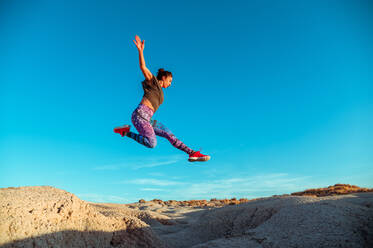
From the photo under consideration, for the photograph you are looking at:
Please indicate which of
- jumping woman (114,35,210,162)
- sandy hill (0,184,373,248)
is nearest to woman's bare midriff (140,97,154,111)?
jumping woman (114,35,210,162)

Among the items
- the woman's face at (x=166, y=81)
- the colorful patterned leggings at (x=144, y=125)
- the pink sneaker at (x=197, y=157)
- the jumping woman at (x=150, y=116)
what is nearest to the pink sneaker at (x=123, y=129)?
the jumping woman at (x=150, y=116)

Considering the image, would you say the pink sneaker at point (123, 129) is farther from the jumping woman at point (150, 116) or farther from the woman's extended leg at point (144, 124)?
the woman's extended leg at point (144, 124)

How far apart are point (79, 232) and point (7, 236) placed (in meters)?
0.66

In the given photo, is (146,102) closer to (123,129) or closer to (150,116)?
(150,116)

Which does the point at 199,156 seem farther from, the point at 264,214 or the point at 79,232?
the point at 79,232

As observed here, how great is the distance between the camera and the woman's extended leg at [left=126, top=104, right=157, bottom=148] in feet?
12.7

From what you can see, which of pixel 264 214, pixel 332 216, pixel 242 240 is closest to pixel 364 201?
pixel 332 216

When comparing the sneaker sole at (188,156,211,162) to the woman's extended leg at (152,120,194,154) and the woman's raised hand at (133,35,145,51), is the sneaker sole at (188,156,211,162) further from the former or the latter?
the woman's raised hand at (133,35,145,51)

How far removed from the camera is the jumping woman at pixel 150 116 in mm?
3883

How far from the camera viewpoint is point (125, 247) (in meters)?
2.88

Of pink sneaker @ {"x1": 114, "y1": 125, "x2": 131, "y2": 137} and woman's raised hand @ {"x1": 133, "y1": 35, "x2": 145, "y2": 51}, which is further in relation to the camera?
pink sneaker @ {"x1": 114, "y1": 125, "x2": 131, "y2": 137}

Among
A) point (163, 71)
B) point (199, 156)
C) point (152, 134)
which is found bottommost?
point (199, 156)

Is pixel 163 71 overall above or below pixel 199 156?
above

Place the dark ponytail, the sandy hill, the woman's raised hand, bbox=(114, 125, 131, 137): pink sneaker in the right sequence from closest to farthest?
1. the sandy hill
2. the woman's raised hand
3. bbox=(114, 125, 131, 137): pink sneaker
4. the dark ponytail
